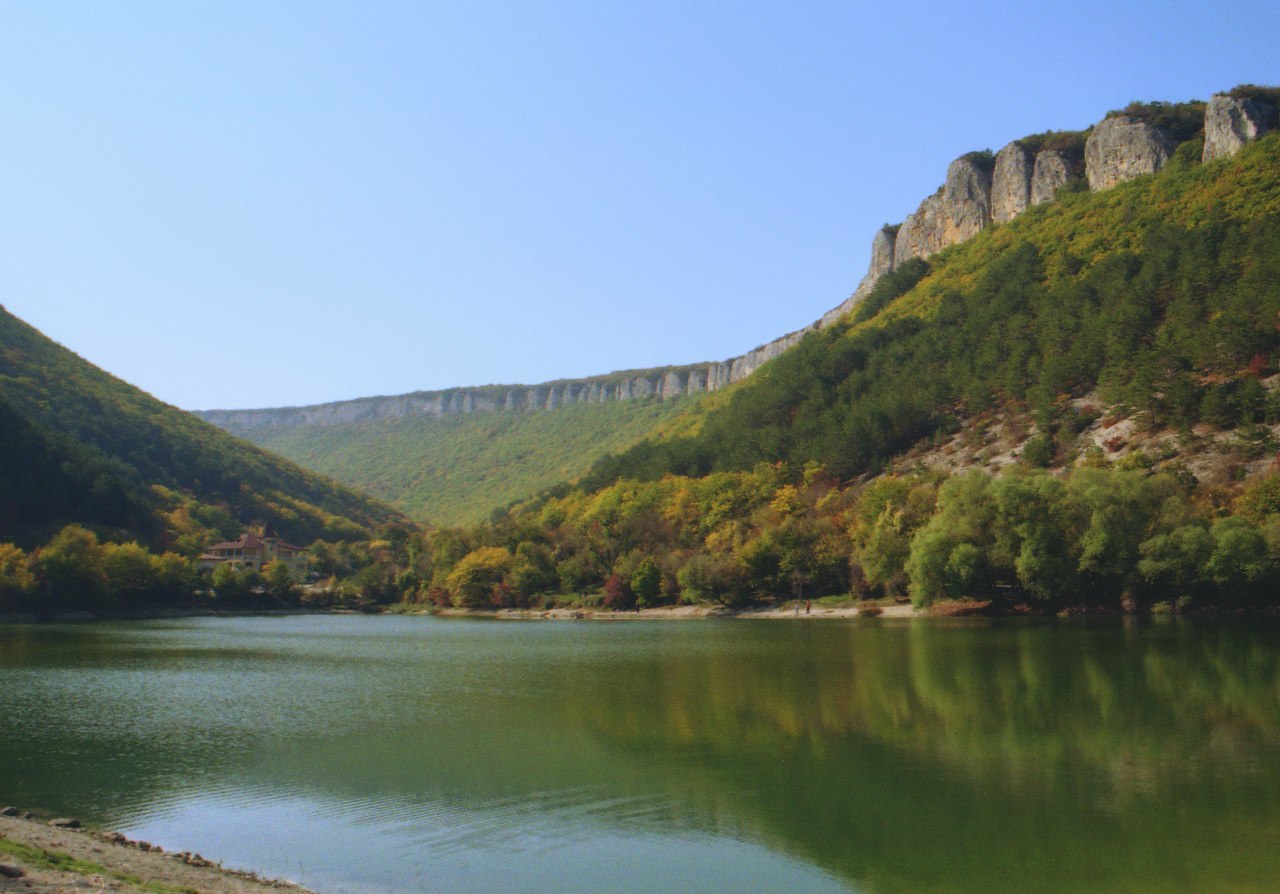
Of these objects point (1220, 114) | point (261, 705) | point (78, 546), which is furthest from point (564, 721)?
point (1220, 114)

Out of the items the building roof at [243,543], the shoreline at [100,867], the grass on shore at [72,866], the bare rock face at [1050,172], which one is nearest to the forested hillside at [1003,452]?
the bare rock face at [1050,172]

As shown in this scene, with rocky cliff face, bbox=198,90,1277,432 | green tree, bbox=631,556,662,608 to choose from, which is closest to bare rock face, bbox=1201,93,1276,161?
rocky cliff face, bbox=198,90,1277,432

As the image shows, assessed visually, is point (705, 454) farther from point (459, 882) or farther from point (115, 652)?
point (459, 882)

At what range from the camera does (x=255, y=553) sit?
117 meters

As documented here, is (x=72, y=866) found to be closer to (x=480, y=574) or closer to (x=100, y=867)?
(x=100, y=867)

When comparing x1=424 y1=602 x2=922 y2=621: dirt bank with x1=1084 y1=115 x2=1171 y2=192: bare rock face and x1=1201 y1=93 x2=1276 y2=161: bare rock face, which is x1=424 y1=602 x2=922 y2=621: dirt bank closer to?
x1=1201 y1=93 x2=1276 y2=161: bare rock face

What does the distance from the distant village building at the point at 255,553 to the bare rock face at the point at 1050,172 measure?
96944 millimetres

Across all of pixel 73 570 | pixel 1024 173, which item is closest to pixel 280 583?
pixel 73 570

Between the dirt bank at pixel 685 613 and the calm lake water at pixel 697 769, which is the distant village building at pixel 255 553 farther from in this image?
the calm lake water at pixel 697 769

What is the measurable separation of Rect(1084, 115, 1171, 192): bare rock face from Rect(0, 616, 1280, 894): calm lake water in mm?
78566

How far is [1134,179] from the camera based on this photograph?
101 meters

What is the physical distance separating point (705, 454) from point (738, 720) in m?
86.4

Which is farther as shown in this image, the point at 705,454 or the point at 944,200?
the point at 944,200

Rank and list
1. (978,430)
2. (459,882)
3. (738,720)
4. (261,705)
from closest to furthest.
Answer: (459,882), (738,720), (261,705), (978,430)
